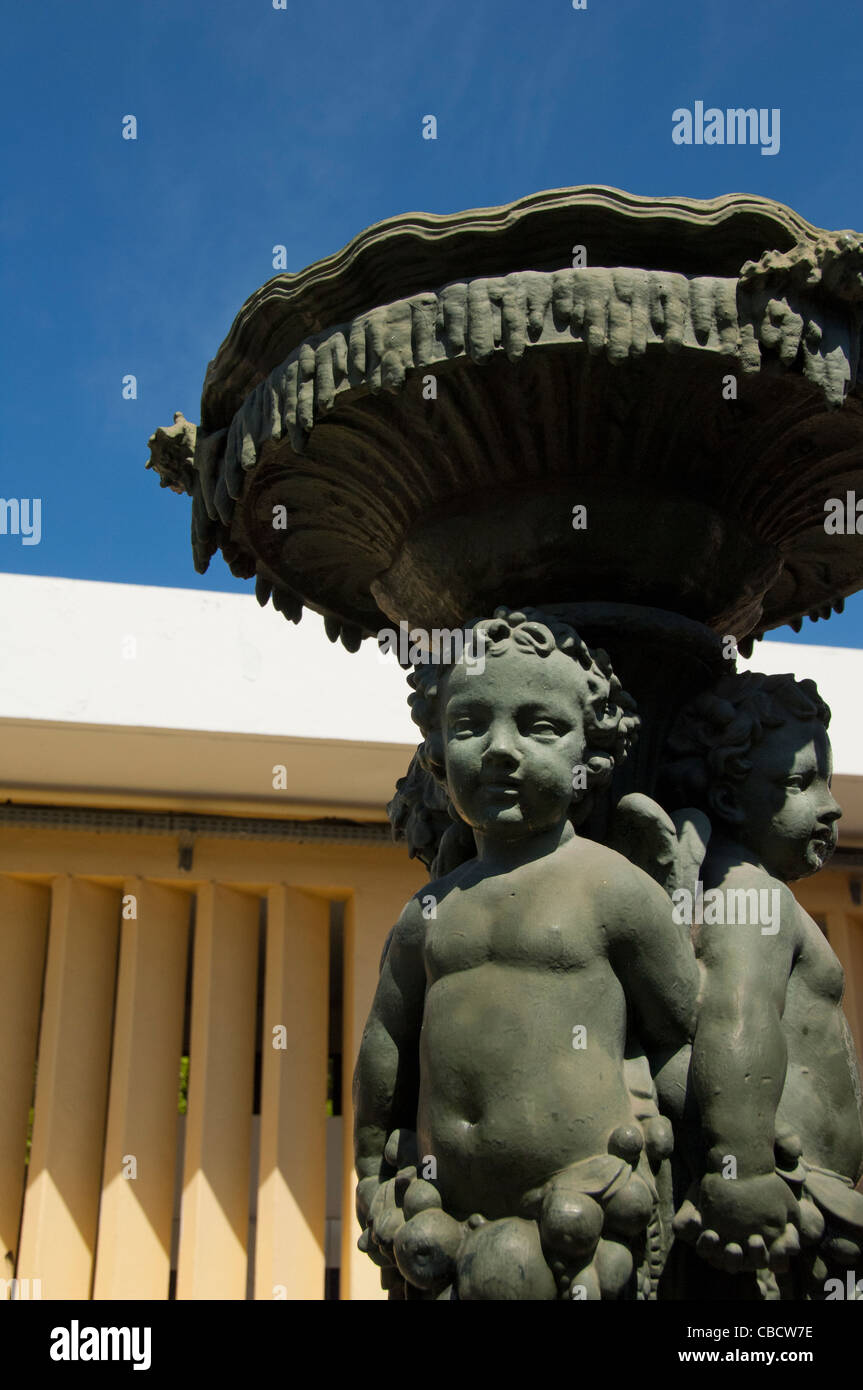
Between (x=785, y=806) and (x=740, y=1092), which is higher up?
(x=785, y=806)

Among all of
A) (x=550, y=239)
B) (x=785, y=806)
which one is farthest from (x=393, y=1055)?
(x=550, y=239)

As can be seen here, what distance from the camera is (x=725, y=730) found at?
2996mm

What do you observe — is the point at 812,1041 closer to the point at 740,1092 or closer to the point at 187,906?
the point at 740,1092

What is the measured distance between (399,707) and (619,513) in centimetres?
492

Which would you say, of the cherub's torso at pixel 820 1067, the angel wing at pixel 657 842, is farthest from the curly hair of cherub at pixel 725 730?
the cherub's torso at pixel 820 1067

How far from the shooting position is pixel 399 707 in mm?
7871

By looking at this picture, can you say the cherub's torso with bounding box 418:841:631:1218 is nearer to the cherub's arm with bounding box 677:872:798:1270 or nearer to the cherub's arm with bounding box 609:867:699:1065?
the cherub's arm with bounding box 609:867:699:1065

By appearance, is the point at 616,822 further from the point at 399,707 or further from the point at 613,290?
the point at 399,707

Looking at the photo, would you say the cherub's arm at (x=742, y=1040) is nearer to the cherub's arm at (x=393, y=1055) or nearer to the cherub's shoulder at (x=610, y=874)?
the cherub's shoulder at (x=610, y=874)

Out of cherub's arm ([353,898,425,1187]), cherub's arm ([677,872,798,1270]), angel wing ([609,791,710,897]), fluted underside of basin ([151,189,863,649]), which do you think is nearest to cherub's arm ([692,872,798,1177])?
cherub's arm ([677,872,798,1270])

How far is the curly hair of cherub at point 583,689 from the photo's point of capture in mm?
2729

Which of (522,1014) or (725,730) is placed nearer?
(522,1014)

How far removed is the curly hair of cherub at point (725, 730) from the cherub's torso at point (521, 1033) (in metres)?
0.43

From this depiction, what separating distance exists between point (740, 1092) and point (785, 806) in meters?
0.70
